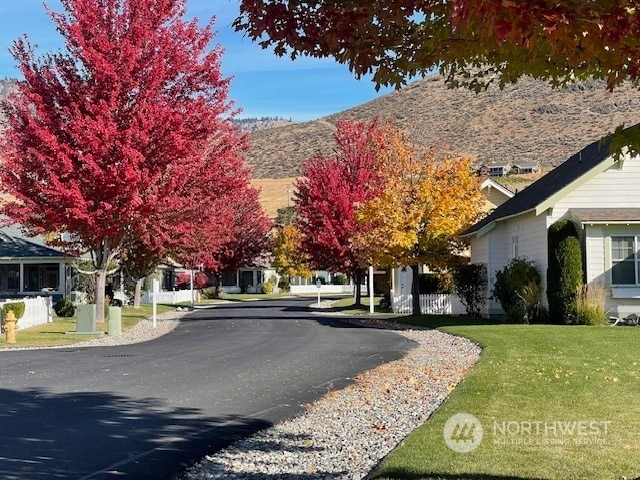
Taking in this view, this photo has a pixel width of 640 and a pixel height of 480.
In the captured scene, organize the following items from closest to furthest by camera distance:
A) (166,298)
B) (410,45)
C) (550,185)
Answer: (410,45) < (550,185) < (166,298)

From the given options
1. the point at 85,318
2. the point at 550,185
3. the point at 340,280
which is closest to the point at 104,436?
the point at 85,318

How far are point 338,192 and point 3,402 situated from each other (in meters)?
29.3

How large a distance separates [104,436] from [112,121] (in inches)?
726

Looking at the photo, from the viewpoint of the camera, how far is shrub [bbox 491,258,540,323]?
26.1 m

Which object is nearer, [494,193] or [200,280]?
[494,193]

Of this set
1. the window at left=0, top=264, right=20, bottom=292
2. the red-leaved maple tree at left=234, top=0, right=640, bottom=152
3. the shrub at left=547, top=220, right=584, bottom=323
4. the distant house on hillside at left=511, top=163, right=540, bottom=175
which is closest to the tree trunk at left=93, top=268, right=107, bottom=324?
the window at left=0, top=264, right=20, bottom=292

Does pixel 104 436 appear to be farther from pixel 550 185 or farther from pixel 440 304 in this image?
pixel 440 304

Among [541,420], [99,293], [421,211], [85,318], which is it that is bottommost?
[541,420]

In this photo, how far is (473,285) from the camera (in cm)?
3114

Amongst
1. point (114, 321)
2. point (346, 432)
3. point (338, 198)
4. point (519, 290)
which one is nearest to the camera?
point (346, 432)

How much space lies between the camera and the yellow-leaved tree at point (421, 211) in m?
30.8

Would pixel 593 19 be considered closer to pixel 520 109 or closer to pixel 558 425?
pixel 558 425

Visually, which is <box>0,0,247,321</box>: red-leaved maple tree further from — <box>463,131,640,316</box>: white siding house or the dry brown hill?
the dry brown hill

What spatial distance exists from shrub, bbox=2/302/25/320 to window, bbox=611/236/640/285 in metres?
19.8
